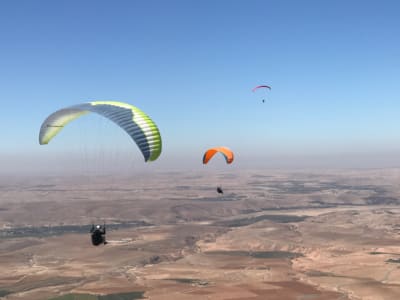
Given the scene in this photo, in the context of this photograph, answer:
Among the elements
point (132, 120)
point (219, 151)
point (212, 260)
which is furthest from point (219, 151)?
point (212, 260)

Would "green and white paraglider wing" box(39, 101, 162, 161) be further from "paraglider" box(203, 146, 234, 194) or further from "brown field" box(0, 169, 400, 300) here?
"brown field" box(0, 169, 400, 300)

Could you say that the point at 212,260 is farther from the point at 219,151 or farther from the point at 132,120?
the point at 132,120

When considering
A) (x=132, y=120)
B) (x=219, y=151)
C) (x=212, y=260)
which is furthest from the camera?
(x=212, y=260)

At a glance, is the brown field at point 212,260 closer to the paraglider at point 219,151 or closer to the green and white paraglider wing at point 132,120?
the paraglider at point 219,151

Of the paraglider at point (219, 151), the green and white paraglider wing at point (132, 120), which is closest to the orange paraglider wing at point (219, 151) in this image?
the paraglider at point (219, 151)

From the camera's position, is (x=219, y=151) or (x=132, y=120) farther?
(x=219, y=151)

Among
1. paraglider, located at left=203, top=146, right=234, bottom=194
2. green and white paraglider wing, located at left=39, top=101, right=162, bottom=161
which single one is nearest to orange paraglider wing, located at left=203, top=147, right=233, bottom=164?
paraglider, located at left=203, top=146, right=234, bottom=194

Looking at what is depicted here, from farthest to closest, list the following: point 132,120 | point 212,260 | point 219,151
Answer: point 212,260, point 219,151, point 132,120

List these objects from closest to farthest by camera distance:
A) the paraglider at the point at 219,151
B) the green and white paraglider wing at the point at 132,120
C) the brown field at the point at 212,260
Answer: the green and white paraglider wing at the point at 132,120, the paraglider at the point at 219,151, the brown field at the point at 212,260

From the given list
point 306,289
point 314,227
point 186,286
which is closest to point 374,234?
point 314,227

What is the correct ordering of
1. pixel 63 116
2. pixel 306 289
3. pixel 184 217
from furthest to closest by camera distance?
pixel 184 217
pixel 306 289
pixel 63 116

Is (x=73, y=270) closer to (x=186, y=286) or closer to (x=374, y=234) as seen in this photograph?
(x=186, y=286)
